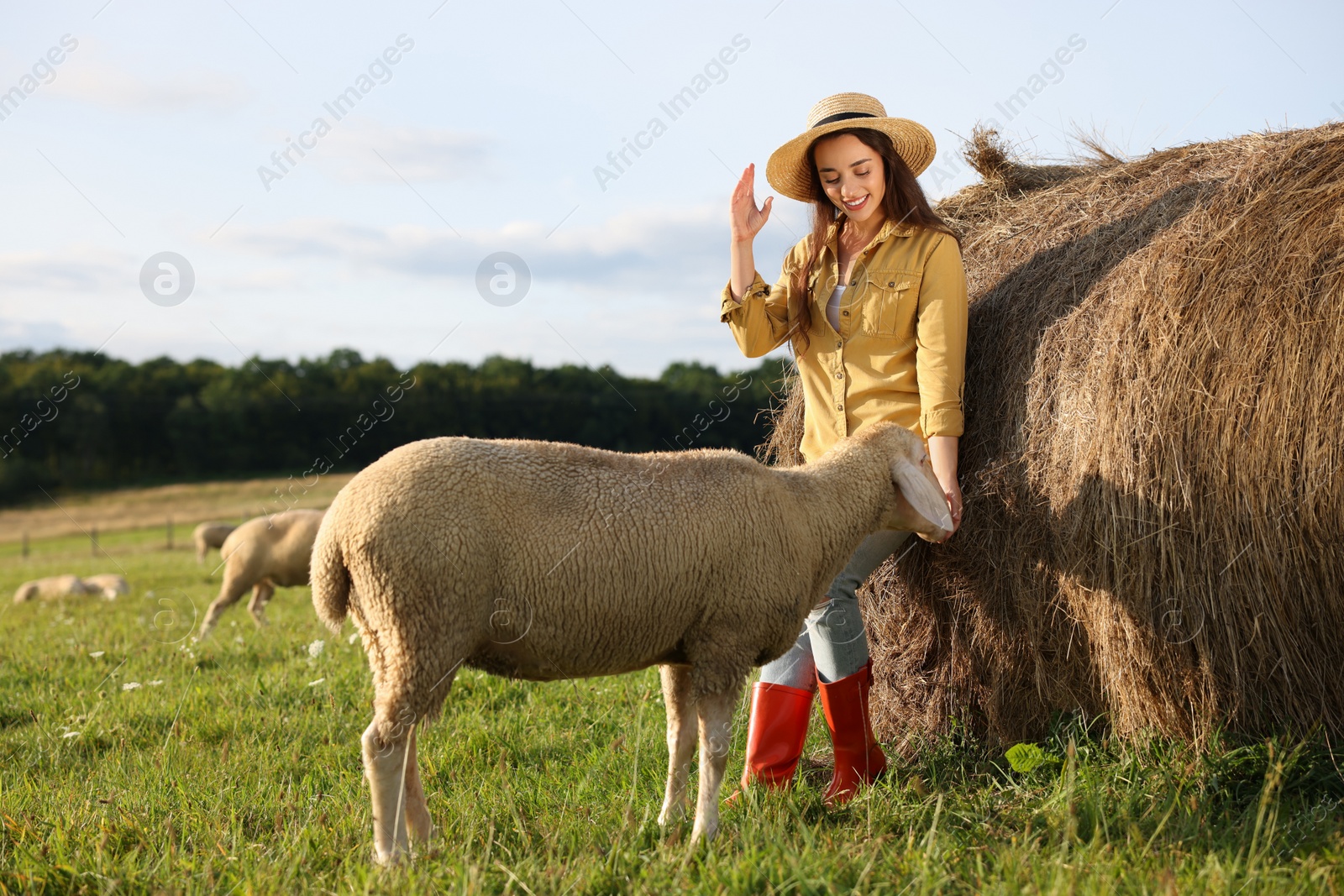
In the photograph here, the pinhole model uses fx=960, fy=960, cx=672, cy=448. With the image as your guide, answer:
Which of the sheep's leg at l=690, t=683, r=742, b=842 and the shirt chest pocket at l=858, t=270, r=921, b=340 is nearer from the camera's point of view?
the sheep's leg at l=690, t=683, r=742, b=842

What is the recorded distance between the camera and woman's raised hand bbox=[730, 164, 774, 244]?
4008 millimetres

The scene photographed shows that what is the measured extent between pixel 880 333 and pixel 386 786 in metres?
2.49

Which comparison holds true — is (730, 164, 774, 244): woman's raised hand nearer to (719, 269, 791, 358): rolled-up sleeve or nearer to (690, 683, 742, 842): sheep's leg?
(719, 269, 791, 358): rolled-up sleeve

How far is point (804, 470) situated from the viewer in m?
3.80

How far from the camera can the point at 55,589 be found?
14.3 meters

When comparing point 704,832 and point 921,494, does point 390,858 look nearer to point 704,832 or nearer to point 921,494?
point 704,832

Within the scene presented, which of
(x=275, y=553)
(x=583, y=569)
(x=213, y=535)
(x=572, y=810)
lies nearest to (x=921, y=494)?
(x=583, y=569)

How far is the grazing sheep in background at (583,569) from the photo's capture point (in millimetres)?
2992

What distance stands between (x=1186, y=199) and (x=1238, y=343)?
827 millimetres

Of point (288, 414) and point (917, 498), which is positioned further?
point (288, 414)

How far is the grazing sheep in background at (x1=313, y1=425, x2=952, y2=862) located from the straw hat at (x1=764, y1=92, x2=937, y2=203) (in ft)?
4.38

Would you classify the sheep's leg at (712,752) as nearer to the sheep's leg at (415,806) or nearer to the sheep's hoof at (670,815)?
the sheep's hoof at (670,815)

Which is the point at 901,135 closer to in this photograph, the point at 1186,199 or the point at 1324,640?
the point at 1186,199

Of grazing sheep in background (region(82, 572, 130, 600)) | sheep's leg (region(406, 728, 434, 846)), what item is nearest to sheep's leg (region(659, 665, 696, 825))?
sheep's leg (region(406, 728, 434, 846))
